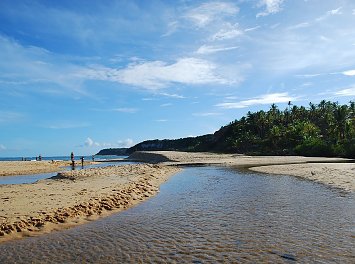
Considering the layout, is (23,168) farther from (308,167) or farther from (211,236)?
(211,236)

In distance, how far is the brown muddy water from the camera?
817 centimetres

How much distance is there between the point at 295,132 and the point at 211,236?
97.4 m

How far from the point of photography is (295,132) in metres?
100

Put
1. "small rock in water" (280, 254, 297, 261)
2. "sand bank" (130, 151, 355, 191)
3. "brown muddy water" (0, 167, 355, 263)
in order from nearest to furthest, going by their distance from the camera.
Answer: "small rock in water" (280, 254, 297, 261) → "brown muddy water" (0, 167, 355, 263) → "sand bank" (130, 151, 355, 191)

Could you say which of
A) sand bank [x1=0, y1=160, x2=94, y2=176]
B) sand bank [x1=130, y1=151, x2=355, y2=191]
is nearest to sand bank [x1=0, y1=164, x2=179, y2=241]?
sand bank [x1=130, y1=151, x2=355, y2=191]

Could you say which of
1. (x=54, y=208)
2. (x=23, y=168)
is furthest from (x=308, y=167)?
(x=23, y=168)

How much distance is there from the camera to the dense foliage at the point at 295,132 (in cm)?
7688

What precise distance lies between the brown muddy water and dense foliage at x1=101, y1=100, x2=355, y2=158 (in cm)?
5961

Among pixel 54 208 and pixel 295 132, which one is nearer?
pixel 54 208

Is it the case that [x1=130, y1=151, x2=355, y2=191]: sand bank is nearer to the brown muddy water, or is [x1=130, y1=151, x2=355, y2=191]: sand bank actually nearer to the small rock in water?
the brown muddy water

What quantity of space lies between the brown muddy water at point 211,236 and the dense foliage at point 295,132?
196ft

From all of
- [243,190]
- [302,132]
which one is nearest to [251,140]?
[302,132]

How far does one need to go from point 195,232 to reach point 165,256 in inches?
97.6

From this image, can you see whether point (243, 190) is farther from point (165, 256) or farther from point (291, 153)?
point (291, 153)
